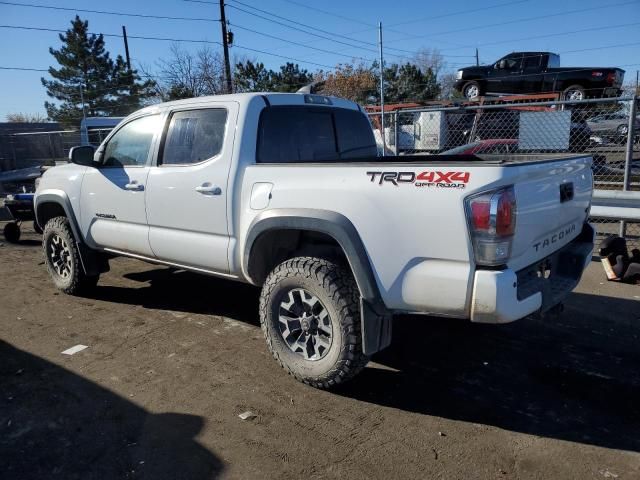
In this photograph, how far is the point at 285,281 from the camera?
347 cm

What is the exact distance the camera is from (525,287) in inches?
115

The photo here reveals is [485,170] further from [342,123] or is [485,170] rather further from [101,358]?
[101,358]

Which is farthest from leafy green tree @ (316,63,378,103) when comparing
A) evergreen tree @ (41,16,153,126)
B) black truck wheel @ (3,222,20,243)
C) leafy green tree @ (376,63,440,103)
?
black truck wheel @ (3,222,20,243)

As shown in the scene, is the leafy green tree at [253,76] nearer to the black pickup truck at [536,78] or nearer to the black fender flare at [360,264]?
the black pickup truck at [536,78]

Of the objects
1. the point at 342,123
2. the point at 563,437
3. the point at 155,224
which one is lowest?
the point at 563,437

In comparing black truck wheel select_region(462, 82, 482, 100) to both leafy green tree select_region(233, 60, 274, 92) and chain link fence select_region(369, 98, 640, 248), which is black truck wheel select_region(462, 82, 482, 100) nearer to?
chain link fence select_region(369, 98, 640, 248)

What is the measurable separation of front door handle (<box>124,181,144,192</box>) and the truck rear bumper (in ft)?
10.1

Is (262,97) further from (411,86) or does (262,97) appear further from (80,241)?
(411,86)

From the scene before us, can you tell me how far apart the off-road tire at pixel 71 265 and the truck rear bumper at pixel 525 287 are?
426 centimetres

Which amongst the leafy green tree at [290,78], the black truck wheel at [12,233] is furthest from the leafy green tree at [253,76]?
the black truck wheel at [12,233]

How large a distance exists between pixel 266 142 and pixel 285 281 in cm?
113

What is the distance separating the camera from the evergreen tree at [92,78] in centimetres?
3797

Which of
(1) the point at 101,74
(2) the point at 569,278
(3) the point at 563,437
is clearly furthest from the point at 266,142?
(1) the point at 101,74

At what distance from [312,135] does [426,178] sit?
1.71m
